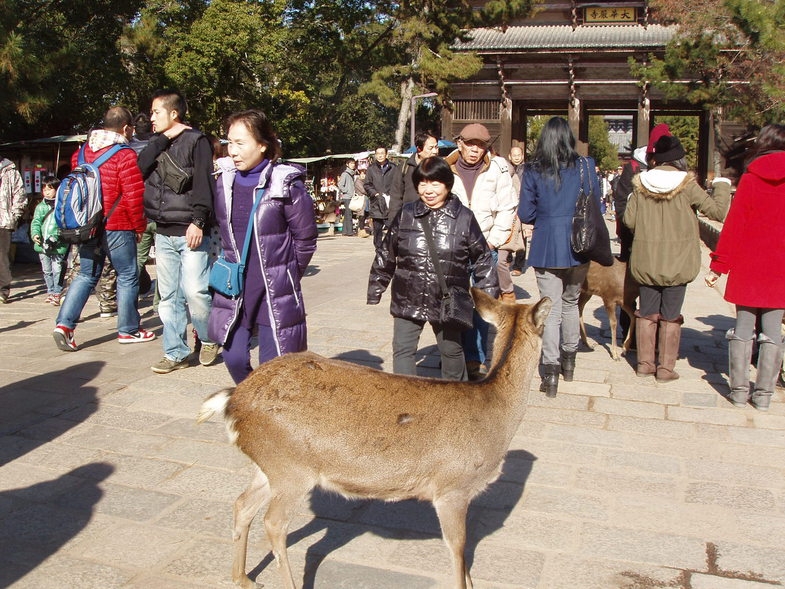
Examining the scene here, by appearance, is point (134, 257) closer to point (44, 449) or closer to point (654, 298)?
point (44, 449)

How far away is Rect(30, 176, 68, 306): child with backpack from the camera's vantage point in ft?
32.6

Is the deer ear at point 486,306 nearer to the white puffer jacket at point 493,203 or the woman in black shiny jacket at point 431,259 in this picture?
the woman in black shiny jacket at point 431,259

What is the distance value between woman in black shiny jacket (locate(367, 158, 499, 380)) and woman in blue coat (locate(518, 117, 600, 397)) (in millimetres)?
1199

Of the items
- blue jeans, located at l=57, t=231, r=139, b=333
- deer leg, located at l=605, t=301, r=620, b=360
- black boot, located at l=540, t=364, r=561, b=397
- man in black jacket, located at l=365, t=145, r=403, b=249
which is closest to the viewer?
black boot, located at l=540, t=364, r=561, b=397

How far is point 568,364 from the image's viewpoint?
6512mm

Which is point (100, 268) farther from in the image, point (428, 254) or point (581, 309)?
point (581, 309)

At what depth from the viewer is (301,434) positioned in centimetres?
311

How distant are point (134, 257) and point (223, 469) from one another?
3.34 m

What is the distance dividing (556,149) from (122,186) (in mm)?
3684

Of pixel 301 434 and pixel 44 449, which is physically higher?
pixel 301 434

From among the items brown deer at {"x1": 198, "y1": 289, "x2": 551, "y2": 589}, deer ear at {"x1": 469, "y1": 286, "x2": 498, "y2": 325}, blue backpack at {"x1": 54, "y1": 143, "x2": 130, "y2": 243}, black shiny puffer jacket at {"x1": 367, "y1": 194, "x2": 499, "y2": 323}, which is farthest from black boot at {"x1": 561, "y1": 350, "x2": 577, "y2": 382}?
blue backpack at {"x1": 54, "y1": 143, "x2": 130, "y2": 243}

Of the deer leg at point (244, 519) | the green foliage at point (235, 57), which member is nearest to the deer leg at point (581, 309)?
the deer leg at point (244, 519)

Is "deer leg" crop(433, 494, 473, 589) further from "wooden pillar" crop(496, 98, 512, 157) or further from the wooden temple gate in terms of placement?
"wooden pillar" crop(496, 98, 512, 157)

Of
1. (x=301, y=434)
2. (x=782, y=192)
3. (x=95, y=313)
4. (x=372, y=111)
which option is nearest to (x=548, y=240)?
(x=782, y=192)
